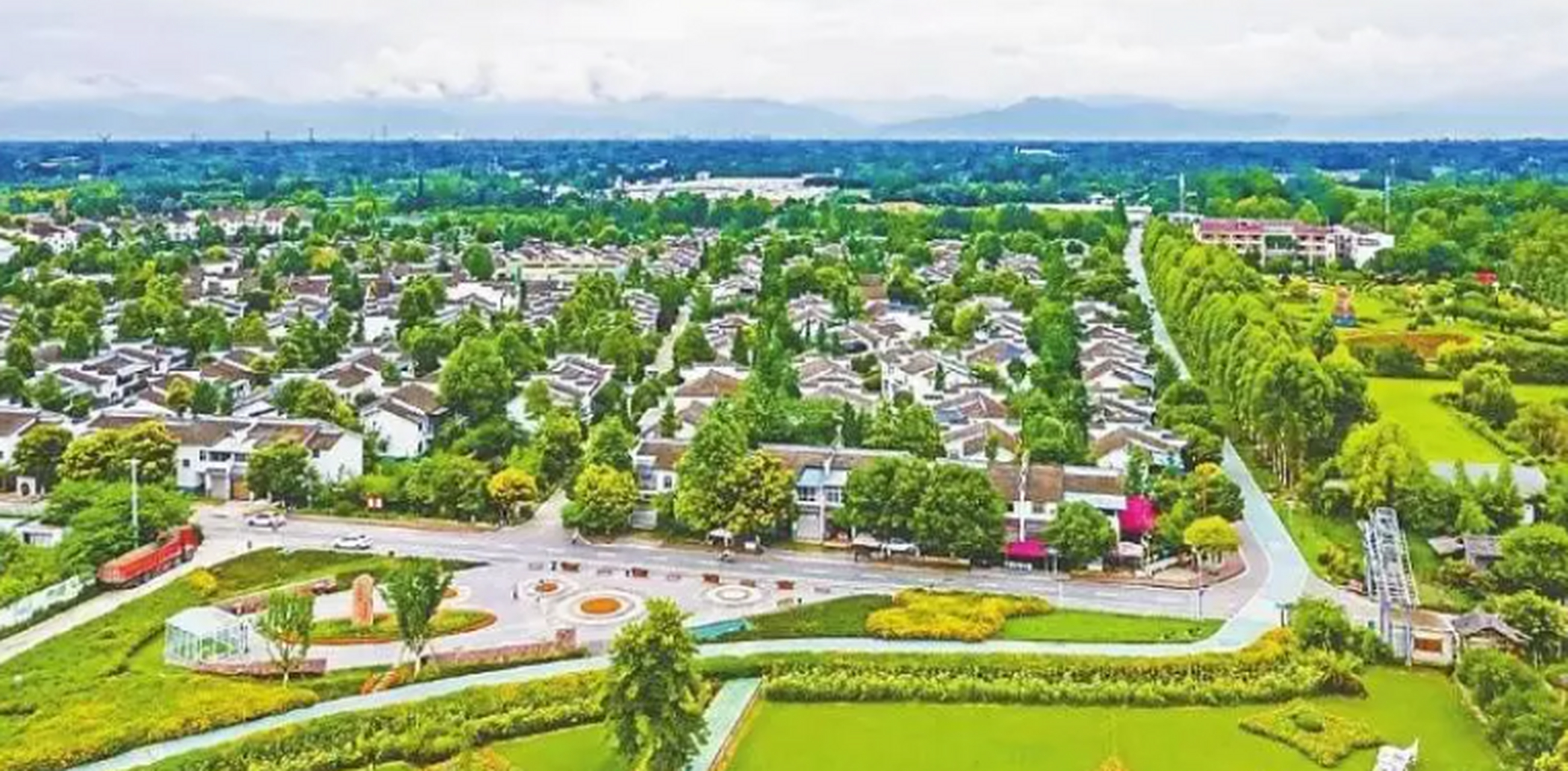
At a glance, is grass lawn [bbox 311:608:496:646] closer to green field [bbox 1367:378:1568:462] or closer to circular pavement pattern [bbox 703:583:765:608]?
circular pavement pattern [bbox 703:583:765:608]

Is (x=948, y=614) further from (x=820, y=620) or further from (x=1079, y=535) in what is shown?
(x=1079, y=535)

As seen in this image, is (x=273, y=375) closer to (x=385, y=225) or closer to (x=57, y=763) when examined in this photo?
(x=57, y=763)

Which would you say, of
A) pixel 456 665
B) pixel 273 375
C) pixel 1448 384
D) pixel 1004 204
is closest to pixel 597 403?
pixel 273 375

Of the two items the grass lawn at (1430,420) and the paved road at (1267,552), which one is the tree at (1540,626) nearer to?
the paved road at (1267,552)

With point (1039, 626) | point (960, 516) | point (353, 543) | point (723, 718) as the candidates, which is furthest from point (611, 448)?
point (723, 718)

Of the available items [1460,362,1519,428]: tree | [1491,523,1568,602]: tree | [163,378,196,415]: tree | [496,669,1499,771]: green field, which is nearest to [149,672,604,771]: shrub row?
[496,669,1499,771]: green field
